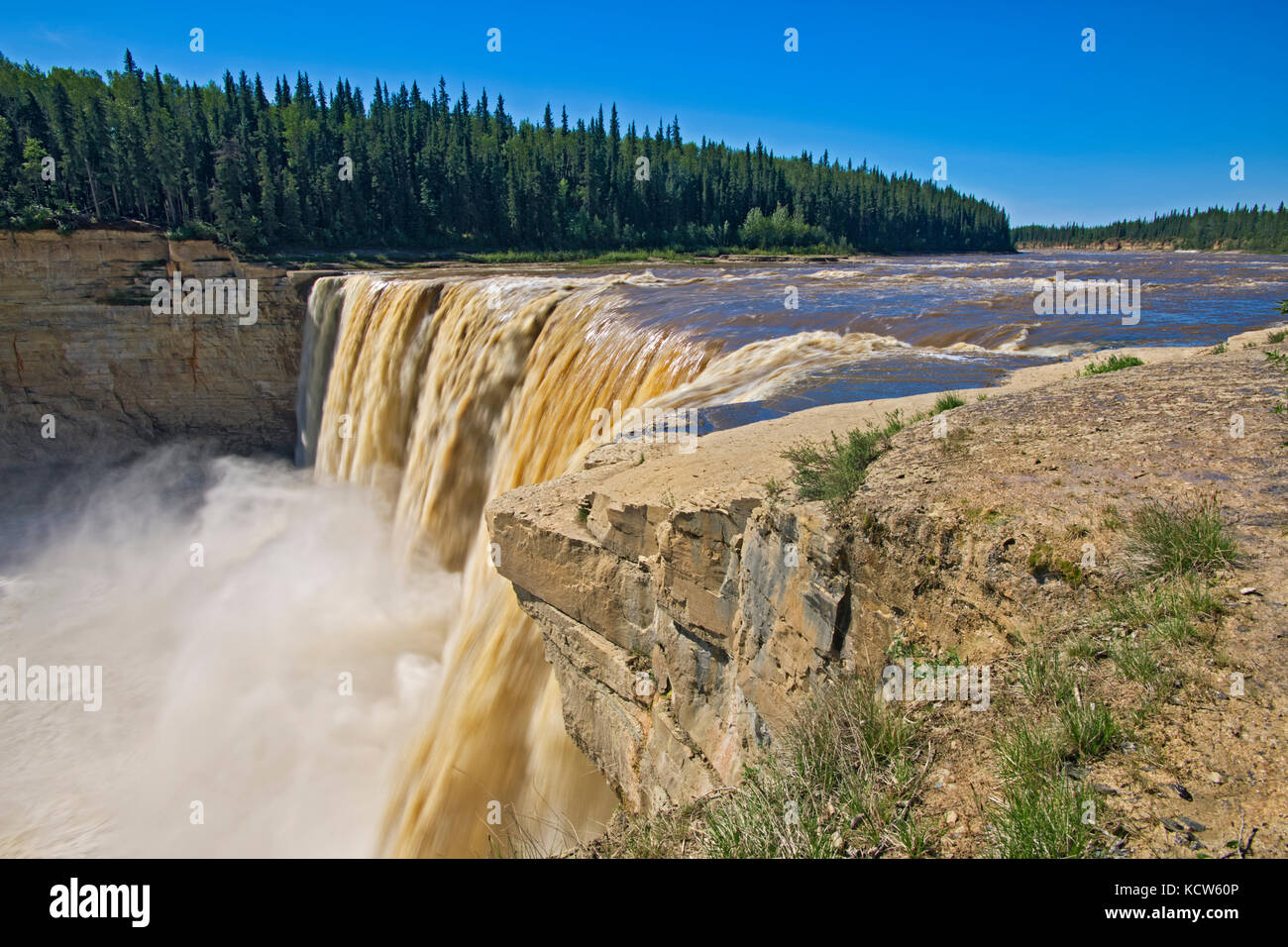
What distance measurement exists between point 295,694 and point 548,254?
163 ft

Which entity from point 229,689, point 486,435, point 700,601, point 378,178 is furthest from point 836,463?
point 378,178

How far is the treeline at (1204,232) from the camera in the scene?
92938 mm

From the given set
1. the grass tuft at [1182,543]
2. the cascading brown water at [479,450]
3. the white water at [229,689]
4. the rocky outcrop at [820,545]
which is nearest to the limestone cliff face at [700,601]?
the rocky outcrop at [820,545]

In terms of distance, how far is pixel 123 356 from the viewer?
1092 inches

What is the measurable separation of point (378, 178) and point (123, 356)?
35.6m

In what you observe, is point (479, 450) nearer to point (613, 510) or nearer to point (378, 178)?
point (613, 510)

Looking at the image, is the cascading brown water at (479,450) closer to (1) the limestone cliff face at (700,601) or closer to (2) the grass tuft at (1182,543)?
(1) the limestone cliff face at (700,601)

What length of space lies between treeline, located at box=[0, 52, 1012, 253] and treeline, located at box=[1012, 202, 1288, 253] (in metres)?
39.2

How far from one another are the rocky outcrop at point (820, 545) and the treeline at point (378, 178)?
3269 cm

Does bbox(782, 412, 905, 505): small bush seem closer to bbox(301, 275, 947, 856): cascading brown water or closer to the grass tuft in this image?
the grass tuft

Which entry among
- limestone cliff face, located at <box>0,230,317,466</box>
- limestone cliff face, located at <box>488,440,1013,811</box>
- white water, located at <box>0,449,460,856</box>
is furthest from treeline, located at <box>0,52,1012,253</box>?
limestone cliff face, located at <box>488,440,1013,811</box>

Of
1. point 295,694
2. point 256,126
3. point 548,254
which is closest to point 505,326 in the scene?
point 295,694
